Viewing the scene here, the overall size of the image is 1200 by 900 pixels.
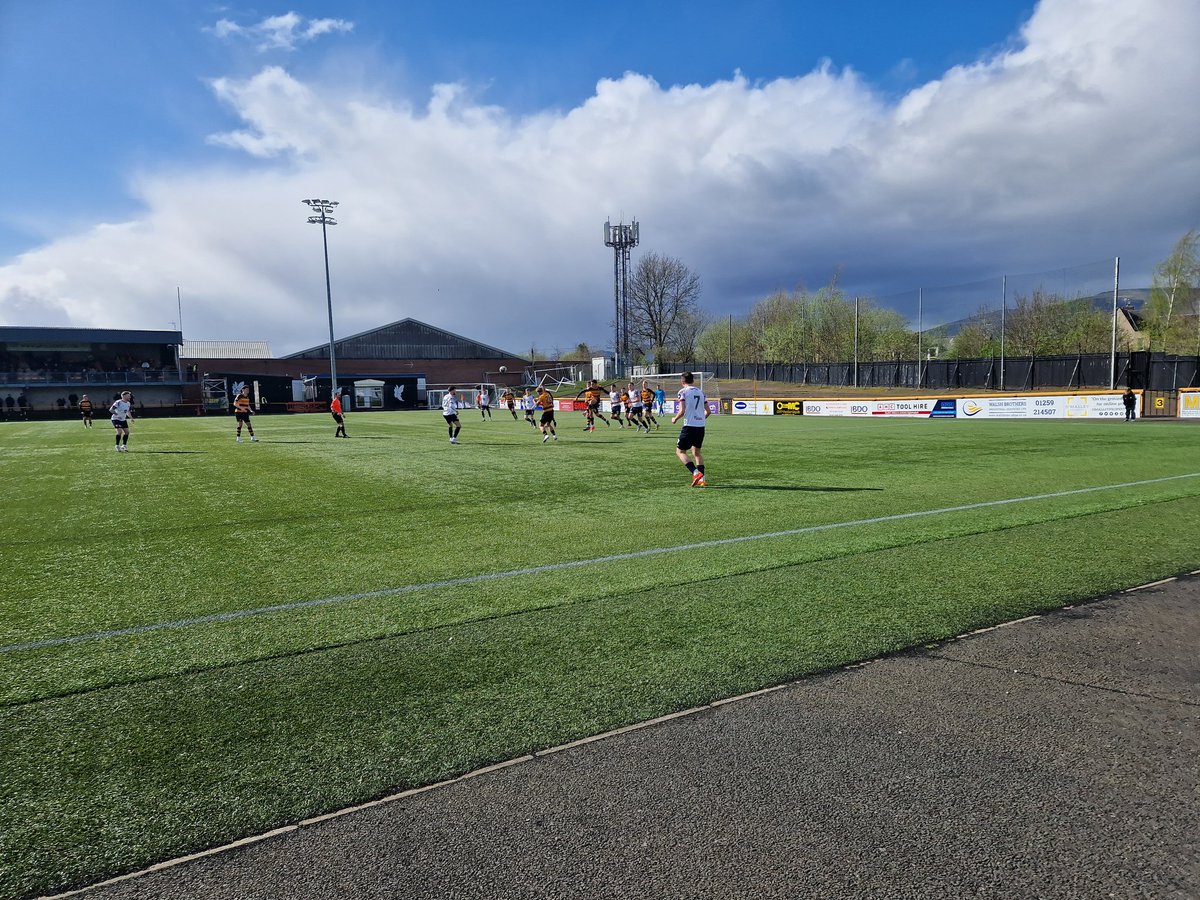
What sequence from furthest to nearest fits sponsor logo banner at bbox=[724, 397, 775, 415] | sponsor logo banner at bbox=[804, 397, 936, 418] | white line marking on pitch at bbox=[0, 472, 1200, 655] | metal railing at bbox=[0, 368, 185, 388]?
metal railing at bbox=[0, 368, 185, 388] → sponsor logo banner at bbox=[724, 397, 775, 415] → sponsor logo banner at bbox=[804, 397, 936, 418] → white line marking on pitch at bbox=[0, 472, 1200, 655]

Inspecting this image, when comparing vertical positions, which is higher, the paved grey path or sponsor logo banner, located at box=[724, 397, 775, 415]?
sponsor logo banner, located at box=[724, 397, 775, 415]

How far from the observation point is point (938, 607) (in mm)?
5164

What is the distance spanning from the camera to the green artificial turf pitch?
10.0ft

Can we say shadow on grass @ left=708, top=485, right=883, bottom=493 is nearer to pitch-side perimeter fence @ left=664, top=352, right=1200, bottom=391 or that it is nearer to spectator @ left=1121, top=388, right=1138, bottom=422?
spectator @ left=1121, top=388, right=1138, bottom=422

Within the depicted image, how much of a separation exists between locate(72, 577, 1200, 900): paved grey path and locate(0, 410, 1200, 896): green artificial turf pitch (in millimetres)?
282

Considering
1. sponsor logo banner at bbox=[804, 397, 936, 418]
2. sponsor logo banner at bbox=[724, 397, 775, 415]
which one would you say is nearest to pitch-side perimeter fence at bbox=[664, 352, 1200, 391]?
sponsor logo banner at bbox=[804, 397, 936, 418]

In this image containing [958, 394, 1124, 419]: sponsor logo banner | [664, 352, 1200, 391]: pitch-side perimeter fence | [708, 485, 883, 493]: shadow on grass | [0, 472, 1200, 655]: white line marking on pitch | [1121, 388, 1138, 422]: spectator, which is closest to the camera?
[0, 472, 1200, 655]: white line marking on pitch

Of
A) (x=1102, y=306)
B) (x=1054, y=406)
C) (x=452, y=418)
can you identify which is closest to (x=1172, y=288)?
(x=1102, y=306)

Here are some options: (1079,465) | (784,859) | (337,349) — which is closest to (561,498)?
(784,859)

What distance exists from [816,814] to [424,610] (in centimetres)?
349

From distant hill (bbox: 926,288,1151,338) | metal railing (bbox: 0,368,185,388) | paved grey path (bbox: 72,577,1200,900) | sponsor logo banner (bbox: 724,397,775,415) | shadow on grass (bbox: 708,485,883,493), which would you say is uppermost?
distant hill (bbox: 926,288,1151,338)

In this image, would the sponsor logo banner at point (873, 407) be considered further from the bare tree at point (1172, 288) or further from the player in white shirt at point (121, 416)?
the player in white shirt at point (121, 416)

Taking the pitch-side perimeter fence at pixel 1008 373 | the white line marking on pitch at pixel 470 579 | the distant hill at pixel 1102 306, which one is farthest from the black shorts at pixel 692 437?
the distant hill at pixel 1102 306

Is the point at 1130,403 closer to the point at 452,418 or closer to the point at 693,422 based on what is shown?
the point at 693,422
